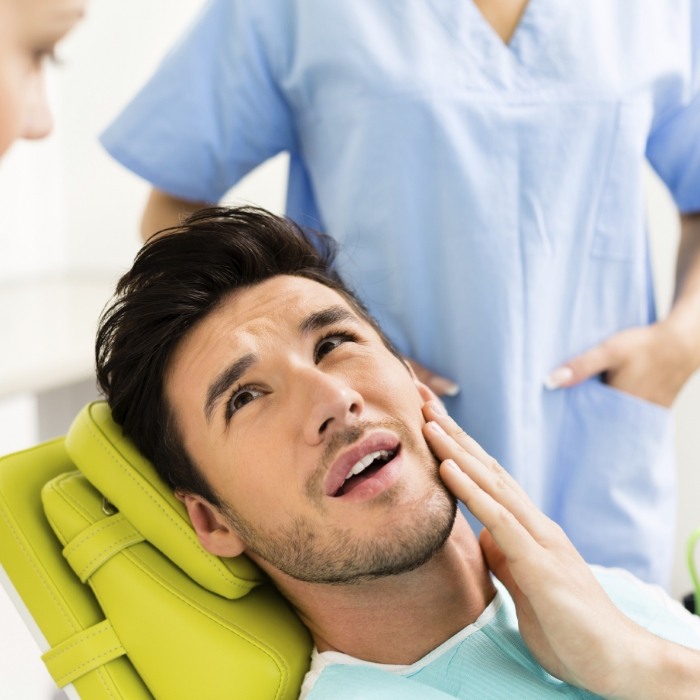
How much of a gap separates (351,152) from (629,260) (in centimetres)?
45

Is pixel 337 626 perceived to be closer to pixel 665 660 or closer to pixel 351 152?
pixel 665 660

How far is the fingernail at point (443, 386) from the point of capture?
1.42 metres

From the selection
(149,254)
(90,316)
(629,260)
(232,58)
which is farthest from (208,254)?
(90,316)

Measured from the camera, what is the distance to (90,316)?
2.63m

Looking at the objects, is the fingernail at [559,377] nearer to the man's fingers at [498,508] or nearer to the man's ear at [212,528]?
the man's fingers at [498,508]

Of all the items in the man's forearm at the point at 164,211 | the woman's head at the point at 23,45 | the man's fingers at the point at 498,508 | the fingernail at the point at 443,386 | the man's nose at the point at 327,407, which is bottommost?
the fingernail at the point at 443,386

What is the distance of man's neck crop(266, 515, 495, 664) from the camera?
1.15 meters

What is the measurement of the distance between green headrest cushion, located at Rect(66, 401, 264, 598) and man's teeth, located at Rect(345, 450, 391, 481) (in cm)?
22

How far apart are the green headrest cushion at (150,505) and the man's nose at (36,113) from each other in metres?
0.52

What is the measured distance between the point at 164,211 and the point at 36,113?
78 cm

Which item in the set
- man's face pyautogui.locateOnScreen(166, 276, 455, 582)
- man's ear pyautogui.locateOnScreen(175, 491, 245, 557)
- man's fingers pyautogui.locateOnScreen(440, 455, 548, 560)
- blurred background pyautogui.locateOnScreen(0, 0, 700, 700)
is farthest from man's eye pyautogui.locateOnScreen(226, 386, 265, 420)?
blurred background pyautogui.locateOnScreen(0, 0, 700, 700)

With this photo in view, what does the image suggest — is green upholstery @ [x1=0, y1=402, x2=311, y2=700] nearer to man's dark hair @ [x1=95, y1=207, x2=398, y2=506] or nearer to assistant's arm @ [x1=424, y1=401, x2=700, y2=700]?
man's dark hair @ [x1=95, y1=207, x2=398, y2=506]

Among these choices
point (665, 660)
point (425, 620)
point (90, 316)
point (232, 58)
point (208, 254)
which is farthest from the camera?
point (90, 316)

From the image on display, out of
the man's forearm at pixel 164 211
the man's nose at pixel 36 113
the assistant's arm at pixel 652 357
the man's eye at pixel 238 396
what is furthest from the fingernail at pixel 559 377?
the man's nose at pixel 36 113
